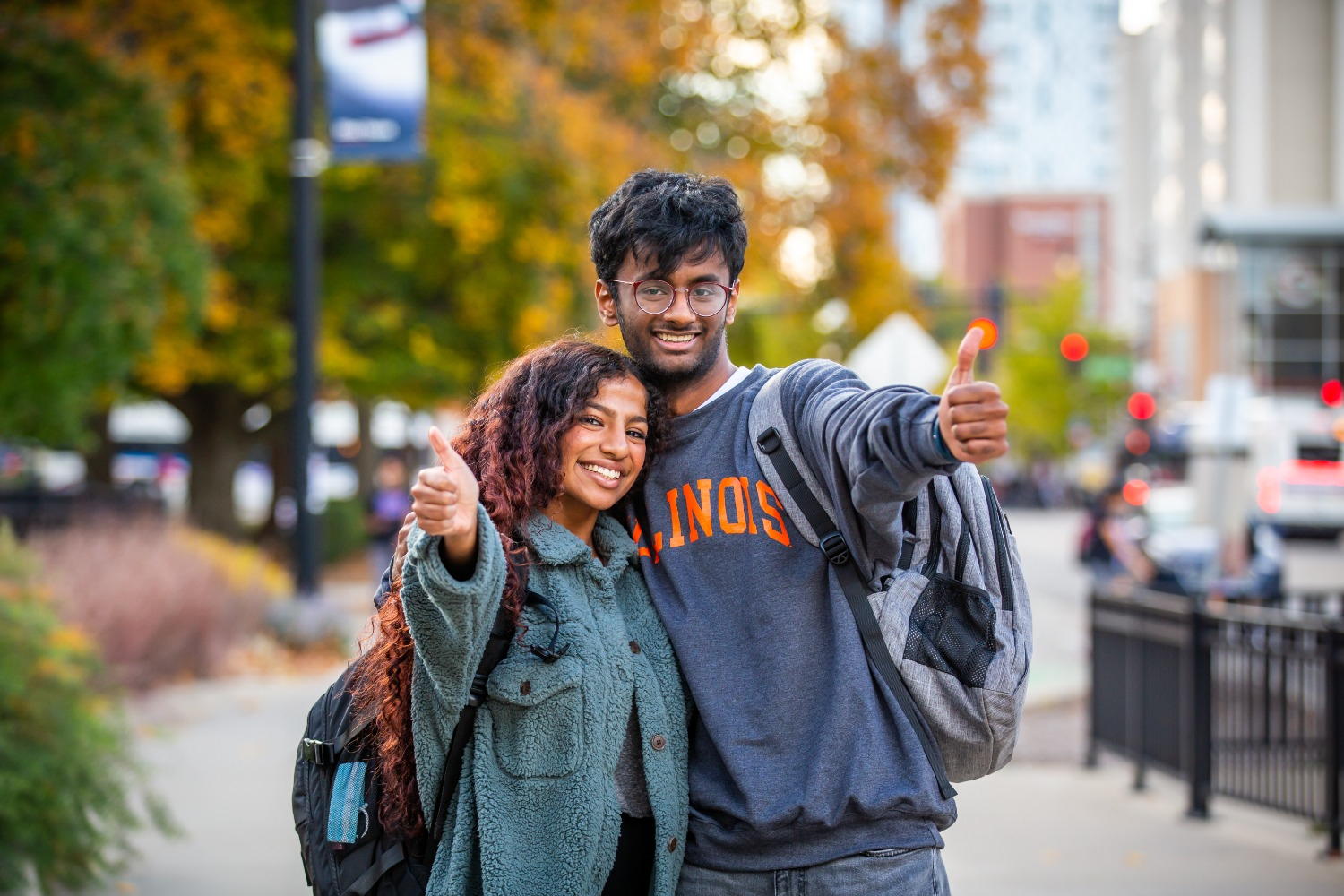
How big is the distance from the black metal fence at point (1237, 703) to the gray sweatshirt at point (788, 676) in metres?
4.41

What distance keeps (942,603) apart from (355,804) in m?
1.17

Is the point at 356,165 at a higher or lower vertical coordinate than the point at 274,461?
higher

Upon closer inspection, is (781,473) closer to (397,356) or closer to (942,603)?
(942,603)

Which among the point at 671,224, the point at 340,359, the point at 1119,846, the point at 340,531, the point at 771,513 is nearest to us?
the point at 771,513

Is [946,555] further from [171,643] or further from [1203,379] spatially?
[1203,379]

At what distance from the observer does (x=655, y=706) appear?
2.51m

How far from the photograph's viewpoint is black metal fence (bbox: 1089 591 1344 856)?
627 cm

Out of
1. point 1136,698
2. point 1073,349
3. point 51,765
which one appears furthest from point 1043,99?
point 51,765

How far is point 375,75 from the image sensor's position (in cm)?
1007

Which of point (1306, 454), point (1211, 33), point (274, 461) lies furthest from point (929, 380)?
point (1211, 33)

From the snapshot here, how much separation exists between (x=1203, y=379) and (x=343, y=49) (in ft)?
150

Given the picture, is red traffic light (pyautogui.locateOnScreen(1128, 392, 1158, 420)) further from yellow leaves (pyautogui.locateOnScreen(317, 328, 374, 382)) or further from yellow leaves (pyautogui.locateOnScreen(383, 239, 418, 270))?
yellow leaves (pyautogui.locateOnScreen(317, 328, 374, 382))

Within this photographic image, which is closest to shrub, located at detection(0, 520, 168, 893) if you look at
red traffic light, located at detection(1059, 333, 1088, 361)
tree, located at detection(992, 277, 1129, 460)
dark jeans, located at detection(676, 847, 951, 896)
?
dark jeans, located at detection(676, 847, 951, 896)

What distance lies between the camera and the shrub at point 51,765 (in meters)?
4.60
